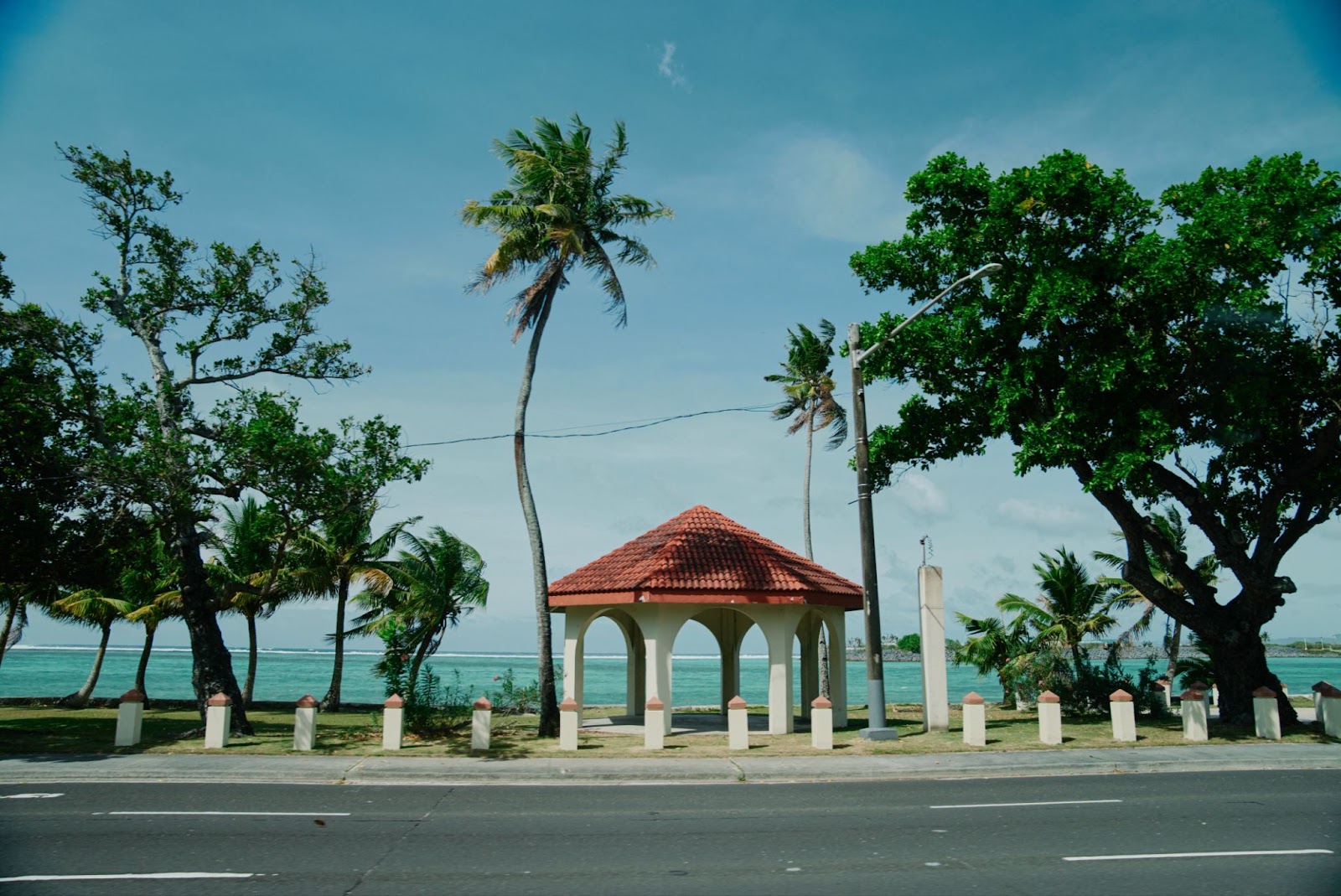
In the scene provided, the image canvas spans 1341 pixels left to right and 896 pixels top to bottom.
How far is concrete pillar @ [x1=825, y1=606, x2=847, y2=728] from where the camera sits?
23.1 metres

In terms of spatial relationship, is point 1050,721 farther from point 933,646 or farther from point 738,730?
point 738,730

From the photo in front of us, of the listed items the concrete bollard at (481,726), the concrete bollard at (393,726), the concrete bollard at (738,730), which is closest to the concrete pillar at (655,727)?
the concrete bollard at (738,730)

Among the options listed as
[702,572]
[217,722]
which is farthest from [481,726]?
[702,572]

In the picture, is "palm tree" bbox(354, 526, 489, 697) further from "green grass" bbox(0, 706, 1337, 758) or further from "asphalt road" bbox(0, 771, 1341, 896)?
"asphalt road" bbox(0, 771, 1341, 896)

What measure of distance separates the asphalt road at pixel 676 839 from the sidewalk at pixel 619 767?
952mm

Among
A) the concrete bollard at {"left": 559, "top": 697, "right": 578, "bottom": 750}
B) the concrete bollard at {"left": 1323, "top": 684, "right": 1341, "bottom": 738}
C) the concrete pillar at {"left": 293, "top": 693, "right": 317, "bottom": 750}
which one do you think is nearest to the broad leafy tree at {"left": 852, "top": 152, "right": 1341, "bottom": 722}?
the concrete bollard at {"left": 1323, "top": 684, "right": 1341, "bottom": 738}

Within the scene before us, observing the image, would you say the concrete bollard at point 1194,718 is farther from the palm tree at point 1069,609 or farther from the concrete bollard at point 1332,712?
the palm tree at point 1069,609

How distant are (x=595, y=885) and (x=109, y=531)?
1719 cm

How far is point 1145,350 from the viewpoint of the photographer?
1850cm

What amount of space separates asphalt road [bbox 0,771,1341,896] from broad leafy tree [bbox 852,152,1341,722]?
7974 millimetres

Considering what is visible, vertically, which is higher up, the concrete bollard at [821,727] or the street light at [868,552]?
the street light at [868,552]

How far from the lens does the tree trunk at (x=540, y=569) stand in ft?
68.3

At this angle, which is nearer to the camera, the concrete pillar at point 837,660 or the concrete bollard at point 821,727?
the concrete bollard at point 821,727

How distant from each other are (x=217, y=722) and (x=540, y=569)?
7.19 m
